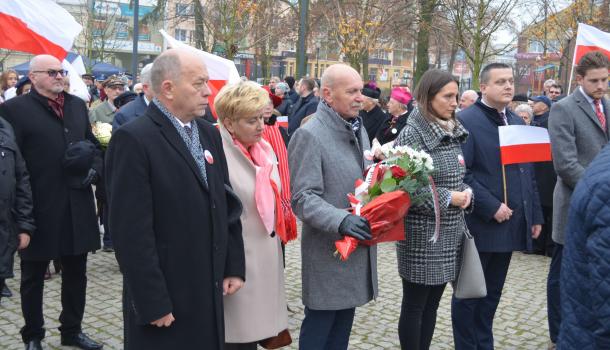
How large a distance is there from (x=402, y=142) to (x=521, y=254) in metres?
→ 5.53

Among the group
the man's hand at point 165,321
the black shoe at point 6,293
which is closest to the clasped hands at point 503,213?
the man's hand at point 165,321

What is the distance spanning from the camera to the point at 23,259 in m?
4.59

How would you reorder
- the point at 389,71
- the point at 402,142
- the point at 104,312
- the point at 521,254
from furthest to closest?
the point at 389,71
the point at 521,254
the point at 104,312
the point at 402,142

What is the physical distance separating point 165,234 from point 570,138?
311 cm

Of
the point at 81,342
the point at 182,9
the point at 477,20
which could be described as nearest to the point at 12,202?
the point at 81,342

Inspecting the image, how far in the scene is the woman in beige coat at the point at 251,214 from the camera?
3514 mm

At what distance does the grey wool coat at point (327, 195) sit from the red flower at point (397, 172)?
338mm

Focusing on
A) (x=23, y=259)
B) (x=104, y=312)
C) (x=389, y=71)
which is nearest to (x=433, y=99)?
(x=23, y=259)

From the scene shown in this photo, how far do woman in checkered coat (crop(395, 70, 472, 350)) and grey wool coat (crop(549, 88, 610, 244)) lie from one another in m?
0.98

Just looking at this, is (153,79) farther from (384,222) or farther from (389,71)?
(389,71)

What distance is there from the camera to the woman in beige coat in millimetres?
3514

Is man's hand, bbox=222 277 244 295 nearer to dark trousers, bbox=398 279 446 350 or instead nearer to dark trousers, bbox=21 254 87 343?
dark trousers, bbox=398 279 446 350

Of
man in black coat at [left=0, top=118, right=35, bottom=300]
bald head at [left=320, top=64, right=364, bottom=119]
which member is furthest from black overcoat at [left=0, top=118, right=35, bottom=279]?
bald head at [left=320, top=64, right=364, bottom=119]

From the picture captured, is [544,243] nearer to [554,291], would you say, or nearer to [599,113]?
[554,291]
